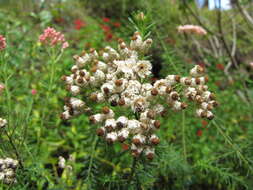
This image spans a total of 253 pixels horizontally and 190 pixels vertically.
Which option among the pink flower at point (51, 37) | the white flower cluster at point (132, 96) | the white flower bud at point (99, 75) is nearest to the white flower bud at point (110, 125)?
the white flower cluster at point (132, 96)

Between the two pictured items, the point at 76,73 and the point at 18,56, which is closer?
the point at 76,73

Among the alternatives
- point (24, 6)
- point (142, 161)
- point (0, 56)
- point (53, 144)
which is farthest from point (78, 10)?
point (142, 161)

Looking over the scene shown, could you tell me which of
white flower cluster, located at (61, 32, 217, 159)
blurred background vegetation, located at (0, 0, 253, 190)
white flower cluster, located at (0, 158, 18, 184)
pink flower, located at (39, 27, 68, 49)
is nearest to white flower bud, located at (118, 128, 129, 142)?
white flower cluster, located at (61, 32, 217, 159)

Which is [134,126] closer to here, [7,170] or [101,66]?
[101,66]

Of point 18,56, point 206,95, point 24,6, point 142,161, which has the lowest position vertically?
point 142,161

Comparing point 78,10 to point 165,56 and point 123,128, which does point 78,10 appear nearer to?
point 165,56

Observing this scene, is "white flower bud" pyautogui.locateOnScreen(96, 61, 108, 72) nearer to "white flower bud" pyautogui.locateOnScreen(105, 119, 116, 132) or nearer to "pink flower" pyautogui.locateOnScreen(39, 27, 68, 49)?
"white flower bud" pyautogui.locateOnScreen(105, 119, 116, 132)
